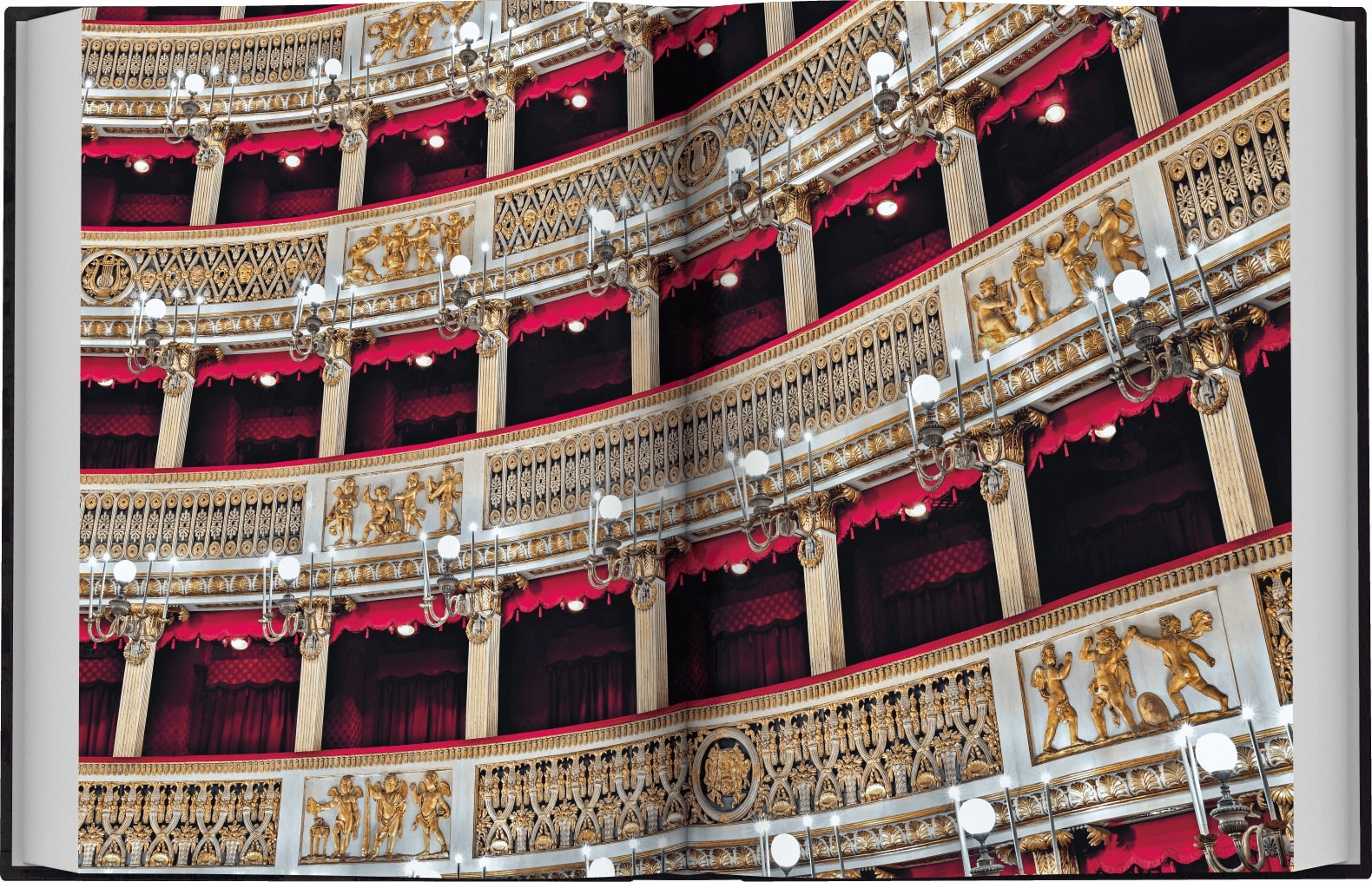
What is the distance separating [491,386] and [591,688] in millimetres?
2309

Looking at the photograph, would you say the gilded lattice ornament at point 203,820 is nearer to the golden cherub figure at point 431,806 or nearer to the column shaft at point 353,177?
the golden cherub figure at point 431,806

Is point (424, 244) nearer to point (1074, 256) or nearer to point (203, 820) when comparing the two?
point (203, 820)

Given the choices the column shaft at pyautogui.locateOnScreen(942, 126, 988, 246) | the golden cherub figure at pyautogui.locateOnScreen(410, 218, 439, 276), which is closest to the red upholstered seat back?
the golden cherub figure at pyautogui.locateOnScreen(410, 218, 439, 276)

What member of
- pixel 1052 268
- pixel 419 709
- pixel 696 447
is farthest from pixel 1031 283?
pixel 419 709

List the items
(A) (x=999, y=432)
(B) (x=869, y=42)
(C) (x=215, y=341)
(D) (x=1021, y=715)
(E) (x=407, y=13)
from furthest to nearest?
1. (E) (x=407, y=13)
2. (C) (x=215, y=341)
3. (B) (x=869, y=42)
4. (A) (x=999, y=432)
5. (D) (x=1021, y=715)

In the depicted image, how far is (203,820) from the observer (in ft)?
19.7

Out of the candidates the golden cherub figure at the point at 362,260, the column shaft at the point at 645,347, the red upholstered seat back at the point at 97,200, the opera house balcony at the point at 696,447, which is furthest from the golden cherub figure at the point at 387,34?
the column shaft at the point at 645,347

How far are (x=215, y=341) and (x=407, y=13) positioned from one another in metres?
2.58

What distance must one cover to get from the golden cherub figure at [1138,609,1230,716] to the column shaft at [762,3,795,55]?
3.61 meters

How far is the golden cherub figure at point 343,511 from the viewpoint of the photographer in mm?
6688

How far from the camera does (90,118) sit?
638 centimetres

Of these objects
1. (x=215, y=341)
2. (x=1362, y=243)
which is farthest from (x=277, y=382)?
(x=1362, y=243)

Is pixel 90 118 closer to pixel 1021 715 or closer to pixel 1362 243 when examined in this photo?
pixel 1021 715

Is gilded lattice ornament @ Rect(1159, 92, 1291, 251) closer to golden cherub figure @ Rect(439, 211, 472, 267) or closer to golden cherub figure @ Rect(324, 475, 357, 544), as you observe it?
golden cherub figure @ Rect(439, 211, 472, 267)
